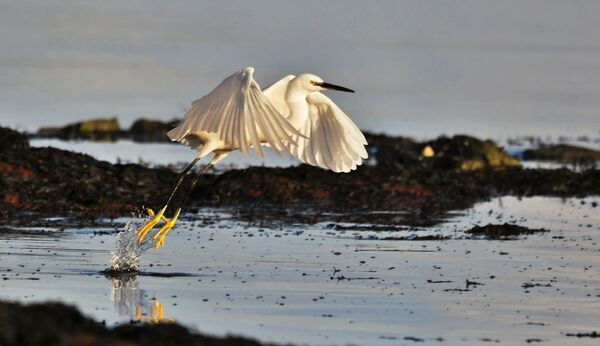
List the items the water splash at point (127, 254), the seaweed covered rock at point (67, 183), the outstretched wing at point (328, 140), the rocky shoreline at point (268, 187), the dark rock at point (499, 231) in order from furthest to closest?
the rocky shoreline at point (268, 187) → the seaweed covered rock at point (67, 183) → the dark rock at point (499, 231) → the outstretched wing at point (328, 140) → the water splash at point (127, 254)

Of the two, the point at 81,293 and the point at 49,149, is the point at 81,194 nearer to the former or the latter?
the point at 49,149

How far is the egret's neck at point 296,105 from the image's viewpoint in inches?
531

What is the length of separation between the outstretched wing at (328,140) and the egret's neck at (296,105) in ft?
0.80

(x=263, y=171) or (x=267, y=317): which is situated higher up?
(x=263, y=171)

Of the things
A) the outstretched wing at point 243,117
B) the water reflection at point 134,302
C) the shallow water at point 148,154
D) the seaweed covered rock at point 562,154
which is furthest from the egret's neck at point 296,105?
the seaweed covered rock at point 562,154

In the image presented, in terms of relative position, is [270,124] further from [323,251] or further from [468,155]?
[468,155]

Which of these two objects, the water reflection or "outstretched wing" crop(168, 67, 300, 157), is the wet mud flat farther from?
"outstretched wing" crop(168, 67, 300, 157)

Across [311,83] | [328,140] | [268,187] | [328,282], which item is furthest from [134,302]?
[268,187]

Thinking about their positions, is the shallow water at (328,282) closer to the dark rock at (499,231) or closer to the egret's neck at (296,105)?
the dark rock at (499,231)

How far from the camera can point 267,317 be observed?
9914mm

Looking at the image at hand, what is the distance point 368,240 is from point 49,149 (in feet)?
22.0

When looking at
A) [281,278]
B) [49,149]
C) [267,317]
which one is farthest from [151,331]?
[49,149]

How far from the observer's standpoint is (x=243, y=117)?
1198 centimetres

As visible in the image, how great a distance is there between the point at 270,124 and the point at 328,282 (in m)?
1.49
